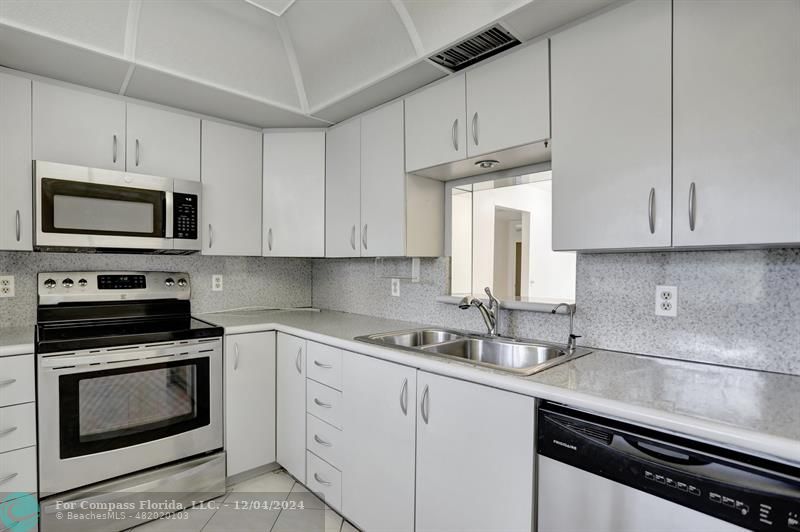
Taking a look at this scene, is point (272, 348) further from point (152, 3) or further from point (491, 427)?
point (152, 3)

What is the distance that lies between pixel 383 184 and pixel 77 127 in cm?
156

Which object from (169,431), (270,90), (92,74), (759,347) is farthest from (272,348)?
(759,347)

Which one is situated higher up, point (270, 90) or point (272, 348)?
point (270, 90)

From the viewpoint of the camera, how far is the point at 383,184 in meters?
2.26

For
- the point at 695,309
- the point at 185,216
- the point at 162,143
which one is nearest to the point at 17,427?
the point at 185,216

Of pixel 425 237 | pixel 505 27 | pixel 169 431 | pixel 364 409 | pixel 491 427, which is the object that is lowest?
pixel 169 431

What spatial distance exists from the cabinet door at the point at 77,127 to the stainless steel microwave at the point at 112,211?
0.09m

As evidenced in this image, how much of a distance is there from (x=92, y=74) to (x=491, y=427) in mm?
2376

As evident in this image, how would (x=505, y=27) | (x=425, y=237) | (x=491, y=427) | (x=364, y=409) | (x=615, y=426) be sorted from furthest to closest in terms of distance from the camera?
1. (x=425, y=237)
2. (x=364, y=409)
3. (x=505, y=27)
4. (x=491, y=427)
5. (x=615, y=426)

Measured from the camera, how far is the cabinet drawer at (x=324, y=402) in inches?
76.9

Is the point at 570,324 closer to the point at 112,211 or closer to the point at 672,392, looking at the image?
the point at 672,392

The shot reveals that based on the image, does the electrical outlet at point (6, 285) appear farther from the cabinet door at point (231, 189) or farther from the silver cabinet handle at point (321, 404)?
the silver cabinet handle at point (321, 404)

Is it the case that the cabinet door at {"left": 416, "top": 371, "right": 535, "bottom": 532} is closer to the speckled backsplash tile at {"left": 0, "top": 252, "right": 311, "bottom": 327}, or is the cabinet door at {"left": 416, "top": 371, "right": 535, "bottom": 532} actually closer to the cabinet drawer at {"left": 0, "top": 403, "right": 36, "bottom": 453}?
the cabinet drawer at {"left": 0, "top": 403, "right": 36, "bottom": 453}

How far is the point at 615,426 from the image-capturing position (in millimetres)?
1078
